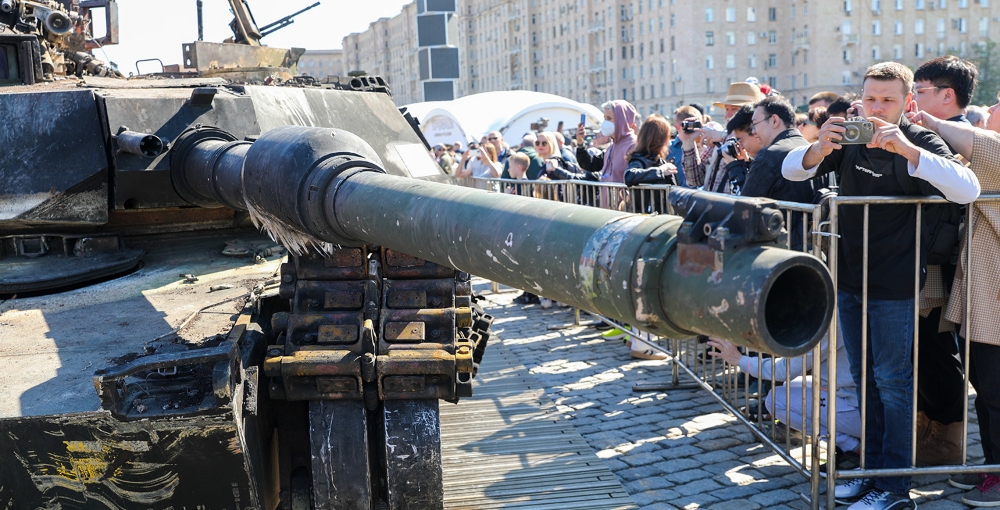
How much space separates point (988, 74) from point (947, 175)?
241 feet

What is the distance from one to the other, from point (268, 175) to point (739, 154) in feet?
13.1

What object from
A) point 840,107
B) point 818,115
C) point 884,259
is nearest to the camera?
point 884,259

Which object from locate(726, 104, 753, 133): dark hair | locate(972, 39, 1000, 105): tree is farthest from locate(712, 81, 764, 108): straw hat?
locate(972, 39, 1000, 105): tree

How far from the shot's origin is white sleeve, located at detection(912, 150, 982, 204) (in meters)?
4.40

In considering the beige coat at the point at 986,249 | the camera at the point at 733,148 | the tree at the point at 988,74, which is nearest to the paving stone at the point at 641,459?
the beige coat at the point at 986,249

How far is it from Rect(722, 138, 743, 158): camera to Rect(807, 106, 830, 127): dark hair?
71 centimetres

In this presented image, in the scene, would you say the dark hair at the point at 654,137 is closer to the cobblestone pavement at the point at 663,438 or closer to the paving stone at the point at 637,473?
the cobblestone pavement at the point at 663,438

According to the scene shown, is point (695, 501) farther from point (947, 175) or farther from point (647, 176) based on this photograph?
point (647, 176)

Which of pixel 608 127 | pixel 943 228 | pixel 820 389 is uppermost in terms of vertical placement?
pixel 608 127

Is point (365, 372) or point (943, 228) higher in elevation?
point (943, 228)

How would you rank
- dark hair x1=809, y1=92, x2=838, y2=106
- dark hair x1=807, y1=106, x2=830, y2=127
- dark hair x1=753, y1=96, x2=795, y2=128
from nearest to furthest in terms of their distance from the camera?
dark hair x1=753, y1=96, x2=795, y2=128 → dark hair x1=807, y1=106, x2=830, y2=127 → dark hair x1=809, y1=92, x2=838, y2=106

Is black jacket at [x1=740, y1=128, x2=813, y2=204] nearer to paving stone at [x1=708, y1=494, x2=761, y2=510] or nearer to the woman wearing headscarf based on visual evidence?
paving stone at [x1=708, y1=494, x2=761, y2=510]

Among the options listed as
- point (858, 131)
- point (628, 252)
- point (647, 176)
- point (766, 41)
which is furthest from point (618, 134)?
point (766, 41)

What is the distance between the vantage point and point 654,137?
7953mm
